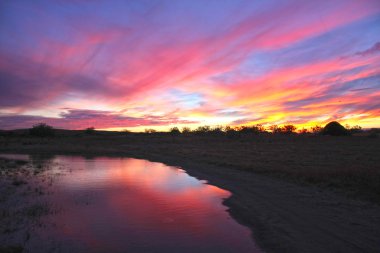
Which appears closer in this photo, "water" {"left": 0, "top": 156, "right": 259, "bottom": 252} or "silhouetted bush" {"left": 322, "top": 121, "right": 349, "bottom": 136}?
"water" {"left": 0, "top": 156, "right": 259, "bottom": 252}

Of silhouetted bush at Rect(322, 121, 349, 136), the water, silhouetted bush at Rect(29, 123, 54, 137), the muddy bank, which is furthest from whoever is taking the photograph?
silhouetted bush at Rect(29, 123, 54, 137)

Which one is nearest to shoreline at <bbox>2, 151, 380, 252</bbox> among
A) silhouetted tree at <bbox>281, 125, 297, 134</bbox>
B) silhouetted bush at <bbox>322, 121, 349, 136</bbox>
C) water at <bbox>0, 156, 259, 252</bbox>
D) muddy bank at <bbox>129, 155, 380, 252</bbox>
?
muddy bank at <bbox>129, 155, 380, 252</bbox>

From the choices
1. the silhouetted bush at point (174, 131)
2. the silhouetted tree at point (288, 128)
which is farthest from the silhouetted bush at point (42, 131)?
the silhouetted tree at point (288, 128)

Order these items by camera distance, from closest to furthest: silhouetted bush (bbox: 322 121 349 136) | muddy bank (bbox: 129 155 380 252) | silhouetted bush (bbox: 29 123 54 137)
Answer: muddy bank (bbox: 129 155 380 252), silhouetted bush (bbox: 322 121 349 136), silhouetted bush (bbox: 29 123 54 137)

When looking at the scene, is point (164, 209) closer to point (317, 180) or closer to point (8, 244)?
point (8, 244)

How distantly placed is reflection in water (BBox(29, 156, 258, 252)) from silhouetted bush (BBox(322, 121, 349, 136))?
72770 millimetres

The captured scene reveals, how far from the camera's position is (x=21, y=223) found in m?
10.4

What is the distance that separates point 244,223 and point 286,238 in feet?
7.07

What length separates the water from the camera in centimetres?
860

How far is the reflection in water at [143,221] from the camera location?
28.3 ft

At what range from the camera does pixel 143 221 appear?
35.9 ft

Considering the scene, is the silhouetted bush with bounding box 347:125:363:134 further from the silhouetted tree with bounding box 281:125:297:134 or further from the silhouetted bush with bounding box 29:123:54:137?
the silhouetted bush with bounding box 29:123:54:137

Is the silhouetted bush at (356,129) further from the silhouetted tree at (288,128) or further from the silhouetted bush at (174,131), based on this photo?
the silhouetted bush at (174,131)

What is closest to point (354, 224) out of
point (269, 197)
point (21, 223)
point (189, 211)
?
point (269, 197)
